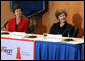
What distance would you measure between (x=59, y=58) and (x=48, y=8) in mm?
2277

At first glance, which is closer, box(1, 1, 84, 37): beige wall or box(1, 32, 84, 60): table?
box(1, 32, 84, 60): table

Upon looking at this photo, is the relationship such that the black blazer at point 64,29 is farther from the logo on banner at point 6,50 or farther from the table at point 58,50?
the logo on banner at point 6,50

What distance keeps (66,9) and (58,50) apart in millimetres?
1972

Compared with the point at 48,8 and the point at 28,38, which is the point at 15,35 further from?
the point at 48,8

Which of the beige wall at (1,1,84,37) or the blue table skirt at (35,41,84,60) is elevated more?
the beige wall at (1,1,84,37)

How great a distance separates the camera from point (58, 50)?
2.62 metres

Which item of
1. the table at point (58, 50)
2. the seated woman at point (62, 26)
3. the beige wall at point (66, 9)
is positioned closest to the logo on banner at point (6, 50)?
the table at point (58, 50)

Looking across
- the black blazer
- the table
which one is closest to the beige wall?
the black blazer

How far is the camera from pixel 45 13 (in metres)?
4.82

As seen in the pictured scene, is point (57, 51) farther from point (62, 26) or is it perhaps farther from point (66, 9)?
point (66, 9)

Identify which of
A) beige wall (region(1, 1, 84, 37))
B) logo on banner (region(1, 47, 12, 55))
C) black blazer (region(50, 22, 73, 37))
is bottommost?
logo on banner (region(1, 47, 12, 55))

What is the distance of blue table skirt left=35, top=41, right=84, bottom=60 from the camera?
2504 mm

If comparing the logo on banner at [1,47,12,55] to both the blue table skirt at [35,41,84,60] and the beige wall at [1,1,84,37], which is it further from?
the beige wall at [1,1,84,37]

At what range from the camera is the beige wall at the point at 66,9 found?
4227 mm
